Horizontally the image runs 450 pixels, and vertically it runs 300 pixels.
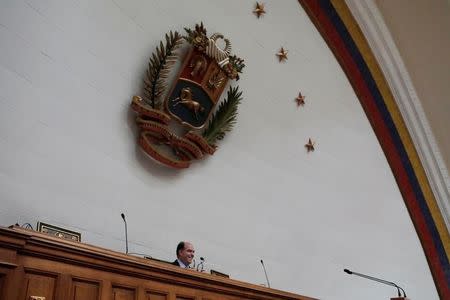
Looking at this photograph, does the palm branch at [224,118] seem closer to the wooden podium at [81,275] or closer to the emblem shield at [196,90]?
the emblem shield at [196,90]

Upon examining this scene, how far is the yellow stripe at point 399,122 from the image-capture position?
679 cm

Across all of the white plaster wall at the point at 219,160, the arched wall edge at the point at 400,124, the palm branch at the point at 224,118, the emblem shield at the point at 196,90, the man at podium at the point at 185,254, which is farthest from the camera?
the arched wall edge at the point at 400,124

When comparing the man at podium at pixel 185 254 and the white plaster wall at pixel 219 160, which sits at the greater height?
the white plaster wall at pixel 219 160

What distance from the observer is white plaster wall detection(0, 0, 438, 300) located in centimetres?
337

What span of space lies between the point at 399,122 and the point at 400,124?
33 millimetres

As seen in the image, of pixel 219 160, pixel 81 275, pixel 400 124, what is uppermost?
pixel 400 124

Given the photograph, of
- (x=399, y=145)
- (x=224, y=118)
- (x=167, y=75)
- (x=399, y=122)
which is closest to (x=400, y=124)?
(x=399, y=122)

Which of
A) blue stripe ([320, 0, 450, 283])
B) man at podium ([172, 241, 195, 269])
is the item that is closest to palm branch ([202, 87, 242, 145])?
man at podium ([172, 241, 195, 269])

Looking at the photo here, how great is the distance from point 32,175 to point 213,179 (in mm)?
1769

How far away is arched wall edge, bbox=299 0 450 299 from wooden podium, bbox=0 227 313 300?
14.4 ft

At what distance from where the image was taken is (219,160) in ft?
15.5

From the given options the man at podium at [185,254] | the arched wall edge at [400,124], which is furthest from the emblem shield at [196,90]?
the arched wall edge at [400,124]

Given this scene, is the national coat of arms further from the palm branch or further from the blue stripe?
the blue stripe

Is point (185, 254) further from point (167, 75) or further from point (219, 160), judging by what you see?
point (167, 75)
